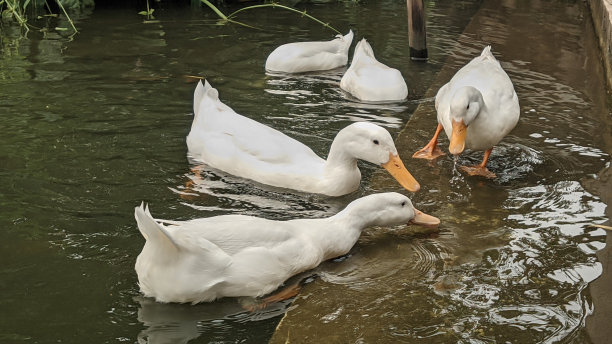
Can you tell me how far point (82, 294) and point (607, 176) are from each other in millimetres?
3472

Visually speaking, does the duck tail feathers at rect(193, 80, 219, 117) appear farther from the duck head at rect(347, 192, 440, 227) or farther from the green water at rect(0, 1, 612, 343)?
the duck head at rect(347, 192, 440, 227)

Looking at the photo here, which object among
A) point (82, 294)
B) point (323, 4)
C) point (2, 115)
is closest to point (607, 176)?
point (82, 294)

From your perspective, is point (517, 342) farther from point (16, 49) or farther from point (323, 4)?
point (323, 4)

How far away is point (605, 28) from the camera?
9.20 metres

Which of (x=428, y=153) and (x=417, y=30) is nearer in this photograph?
(x=428, y=153)

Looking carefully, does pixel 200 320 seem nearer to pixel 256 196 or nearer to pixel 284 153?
pixel 256 196

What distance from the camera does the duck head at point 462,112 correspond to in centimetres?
547

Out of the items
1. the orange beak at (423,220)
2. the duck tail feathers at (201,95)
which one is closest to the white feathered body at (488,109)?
the orange beak at (423,220)

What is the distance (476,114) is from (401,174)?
0.70 meters

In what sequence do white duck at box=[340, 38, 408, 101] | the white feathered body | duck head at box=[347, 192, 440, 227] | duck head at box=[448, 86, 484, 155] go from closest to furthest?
duck head at box=[347, 192, 440, 227]
duck head at box=[448, 86, 484, 155]
the white feathered body
white duck at box=[340, 38, 408, 101]

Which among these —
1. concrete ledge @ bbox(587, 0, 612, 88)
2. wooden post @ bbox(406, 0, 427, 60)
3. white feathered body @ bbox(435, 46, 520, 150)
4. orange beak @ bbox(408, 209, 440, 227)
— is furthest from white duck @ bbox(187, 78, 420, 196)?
concrete ledge @ bbox(587, 0, 612, 88)

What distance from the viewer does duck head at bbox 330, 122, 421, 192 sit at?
17.5ft

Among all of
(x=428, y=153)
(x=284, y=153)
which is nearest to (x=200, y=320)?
(x=284, y=153)

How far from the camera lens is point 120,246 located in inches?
184
